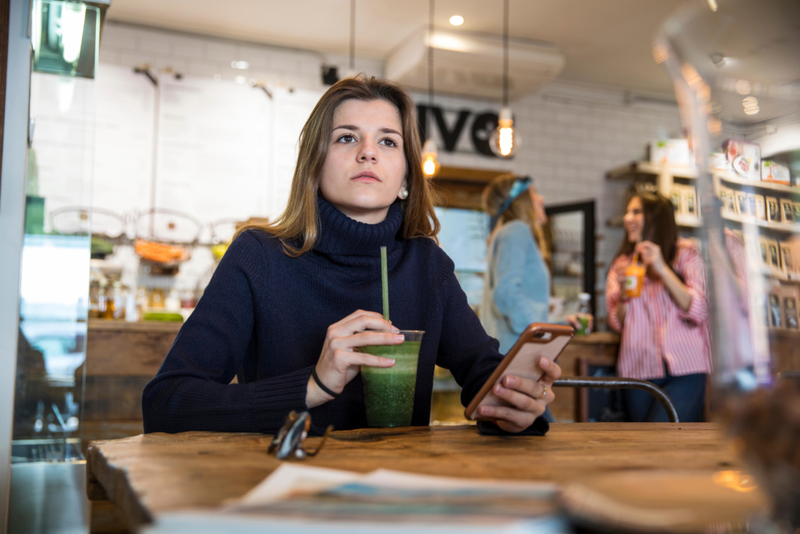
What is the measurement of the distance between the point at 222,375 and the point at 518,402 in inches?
24.2

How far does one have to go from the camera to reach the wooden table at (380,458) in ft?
2.09

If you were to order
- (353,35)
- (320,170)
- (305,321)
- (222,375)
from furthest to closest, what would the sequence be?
(353,35) → (320,170) → (305,321) → (222,375)

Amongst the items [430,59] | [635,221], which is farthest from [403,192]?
[430,59]

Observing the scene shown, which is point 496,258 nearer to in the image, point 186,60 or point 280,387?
point 280,387

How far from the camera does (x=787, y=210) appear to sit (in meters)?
0.55

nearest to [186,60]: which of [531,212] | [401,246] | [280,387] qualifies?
[531,212]

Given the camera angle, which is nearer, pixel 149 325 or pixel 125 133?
pixel 149 325

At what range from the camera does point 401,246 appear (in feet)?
5.57

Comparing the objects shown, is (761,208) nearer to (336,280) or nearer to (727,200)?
(727,200)

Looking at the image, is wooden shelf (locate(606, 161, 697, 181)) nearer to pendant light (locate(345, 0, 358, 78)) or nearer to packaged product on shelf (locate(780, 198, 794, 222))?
pendant light (locate(345, 0, 358, 78))

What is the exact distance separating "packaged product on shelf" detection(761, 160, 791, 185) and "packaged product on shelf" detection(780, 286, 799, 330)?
0.10 m

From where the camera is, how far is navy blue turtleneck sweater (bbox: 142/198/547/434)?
1161mm

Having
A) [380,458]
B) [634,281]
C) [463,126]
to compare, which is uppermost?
[463,126]

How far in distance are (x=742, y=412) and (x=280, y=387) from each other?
79 cm
